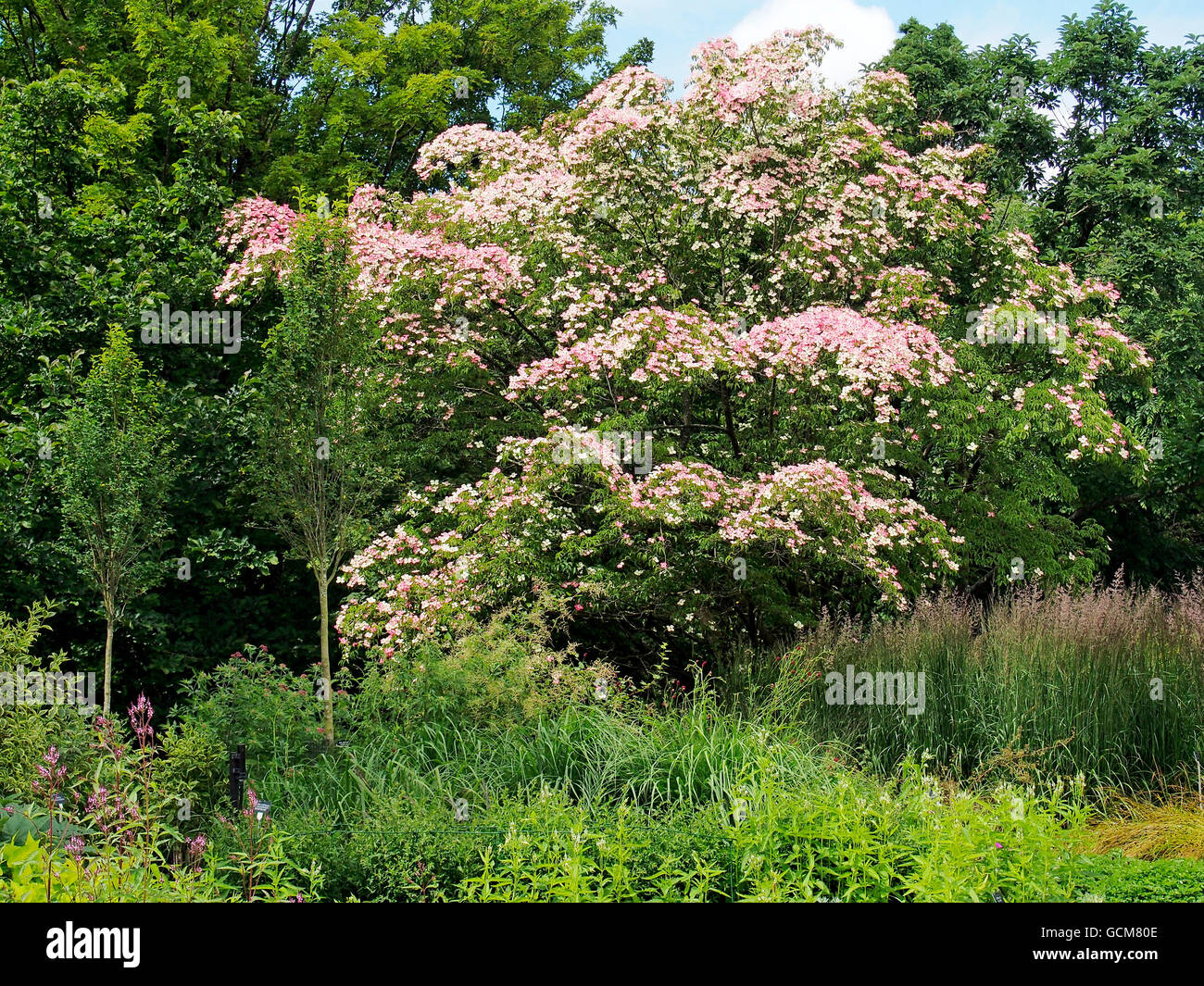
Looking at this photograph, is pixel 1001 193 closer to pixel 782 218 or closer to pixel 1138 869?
pixel 782 218

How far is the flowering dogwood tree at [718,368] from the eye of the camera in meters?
9.95

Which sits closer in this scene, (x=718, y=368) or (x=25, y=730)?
(x=25, y=730)

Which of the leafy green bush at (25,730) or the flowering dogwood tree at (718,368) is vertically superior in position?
the flowering dogwood tree at (718,368)

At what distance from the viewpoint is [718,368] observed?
34.0 ft

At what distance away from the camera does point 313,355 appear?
345 inches

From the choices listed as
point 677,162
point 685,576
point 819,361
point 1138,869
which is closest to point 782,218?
point 677,162

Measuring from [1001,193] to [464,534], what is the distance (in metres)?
10.3

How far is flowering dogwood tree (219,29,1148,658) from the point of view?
995 centimetres

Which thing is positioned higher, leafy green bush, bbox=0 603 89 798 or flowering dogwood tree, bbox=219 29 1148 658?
flowering dogwood tree, bbox=219 29 1148 658

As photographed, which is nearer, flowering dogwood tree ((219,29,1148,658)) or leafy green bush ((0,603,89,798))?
leafy green bush ((0,603,89,798))

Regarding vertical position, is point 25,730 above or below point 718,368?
below

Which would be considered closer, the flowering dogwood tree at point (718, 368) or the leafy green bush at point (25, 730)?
the leafy green bush at point (25, 730)
